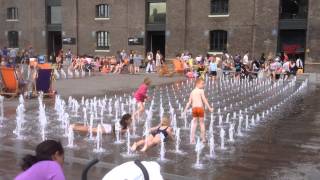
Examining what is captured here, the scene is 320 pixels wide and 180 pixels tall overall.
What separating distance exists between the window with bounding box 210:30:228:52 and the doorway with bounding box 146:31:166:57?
5.57 metres

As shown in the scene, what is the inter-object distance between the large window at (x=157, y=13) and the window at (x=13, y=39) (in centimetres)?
1704

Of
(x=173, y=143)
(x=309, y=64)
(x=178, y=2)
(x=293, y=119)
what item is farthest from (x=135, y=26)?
(x=173, y=143)

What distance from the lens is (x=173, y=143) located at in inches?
420

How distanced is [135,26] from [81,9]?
22.8 ft

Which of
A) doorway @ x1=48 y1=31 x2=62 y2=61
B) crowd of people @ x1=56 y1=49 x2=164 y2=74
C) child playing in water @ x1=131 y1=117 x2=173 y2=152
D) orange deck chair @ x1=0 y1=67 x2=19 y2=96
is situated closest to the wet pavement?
child playing in water @ x1=131 y1=117 x2=173 y2=152

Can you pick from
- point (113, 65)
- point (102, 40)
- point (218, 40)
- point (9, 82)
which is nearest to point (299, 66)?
point (218, 40)

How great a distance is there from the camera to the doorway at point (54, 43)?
51.8 m

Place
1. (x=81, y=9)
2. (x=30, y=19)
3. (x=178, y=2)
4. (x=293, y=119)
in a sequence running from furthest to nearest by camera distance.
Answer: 1. (x=30, y=19)
2. (x=81, y=9)
3. (x=178, y=2)
4. (x=293, y=119)

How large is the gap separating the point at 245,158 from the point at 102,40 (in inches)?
1552

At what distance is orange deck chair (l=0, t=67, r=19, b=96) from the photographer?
61.4 ft

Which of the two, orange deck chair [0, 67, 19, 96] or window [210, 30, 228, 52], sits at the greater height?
window [210, 30, 228, 52]

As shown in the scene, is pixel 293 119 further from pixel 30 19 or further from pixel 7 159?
pixel 30 19

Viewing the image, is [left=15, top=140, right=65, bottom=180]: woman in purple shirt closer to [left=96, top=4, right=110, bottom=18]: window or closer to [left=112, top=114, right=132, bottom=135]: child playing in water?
[left=112, top=114, right=132, bottom=135]: child playing in water

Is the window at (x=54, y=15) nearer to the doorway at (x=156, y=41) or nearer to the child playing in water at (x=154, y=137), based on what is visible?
the doorway at (x=156, y=41)
